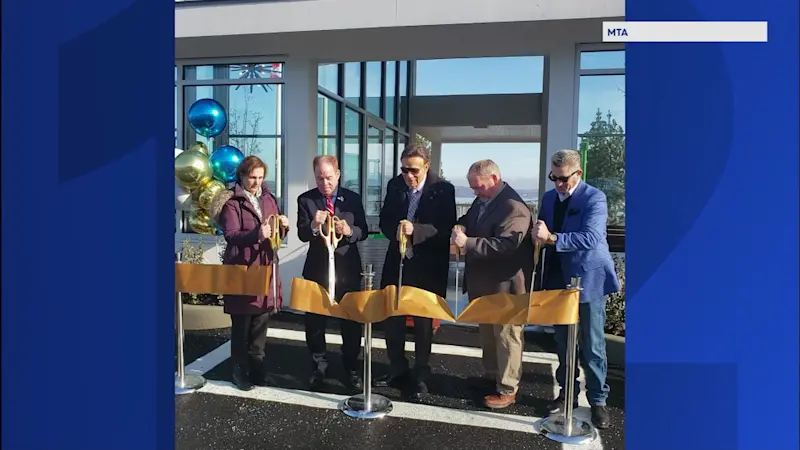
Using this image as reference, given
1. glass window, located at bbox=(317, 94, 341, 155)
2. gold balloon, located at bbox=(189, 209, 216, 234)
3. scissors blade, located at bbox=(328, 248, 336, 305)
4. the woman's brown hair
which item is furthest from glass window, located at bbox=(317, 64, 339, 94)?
scissors blade, located at bbox=(328, 248, 336, 305)

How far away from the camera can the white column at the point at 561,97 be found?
5.32 metres

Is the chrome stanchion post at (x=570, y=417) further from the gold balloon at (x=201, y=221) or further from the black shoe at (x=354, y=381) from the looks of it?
the gold balloon at (x=201, y=221)

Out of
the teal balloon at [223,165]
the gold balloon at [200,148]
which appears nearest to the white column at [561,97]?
the teal balloon at [223,165]

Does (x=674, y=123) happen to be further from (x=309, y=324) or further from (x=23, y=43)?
(x=309, y=324)

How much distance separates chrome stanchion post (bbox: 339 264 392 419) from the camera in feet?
11.5

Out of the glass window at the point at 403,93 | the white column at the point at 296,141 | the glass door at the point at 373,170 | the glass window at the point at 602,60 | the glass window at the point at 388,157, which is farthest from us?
the glass window at the point at 403,93

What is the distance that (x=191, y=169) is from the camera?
18.0 feet

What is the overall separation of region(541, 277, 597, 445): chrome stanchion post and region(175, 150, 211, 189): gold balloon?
3.98m

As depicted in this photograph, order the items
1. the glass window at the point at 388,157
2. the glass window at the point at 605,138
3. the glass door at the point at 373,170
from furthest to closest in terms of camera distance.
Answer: the glass window at the point at 388,157, the glass door at the point at 373,170, the glass window at the point at 605,138

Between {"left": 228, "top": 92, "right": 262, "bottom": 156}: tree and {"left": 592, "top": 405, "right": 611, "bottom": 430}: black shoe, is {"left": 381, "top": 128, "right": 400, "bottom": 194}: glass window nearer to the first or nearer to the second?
{"left": 228, "top": 92, "right": 262, "bottom": 156}: tree

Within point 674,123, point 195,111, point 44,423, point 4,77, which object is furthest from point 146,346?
point 195,111

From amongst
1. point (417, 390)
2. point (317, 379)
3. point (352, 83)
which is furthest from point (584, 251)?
point (352, 83)

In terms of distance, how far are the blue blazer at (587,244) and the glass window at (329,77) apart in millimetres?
4899

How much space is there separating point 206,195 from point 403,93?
815cm
